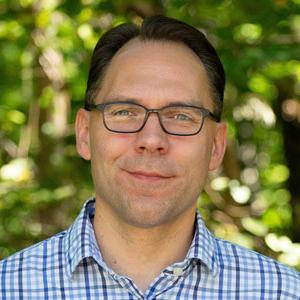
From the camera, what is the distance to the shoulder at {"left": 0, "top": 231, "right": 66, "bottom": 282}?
2996 millimetres

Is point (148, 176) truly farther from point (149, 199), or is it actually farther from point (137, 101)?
point (137, 101)

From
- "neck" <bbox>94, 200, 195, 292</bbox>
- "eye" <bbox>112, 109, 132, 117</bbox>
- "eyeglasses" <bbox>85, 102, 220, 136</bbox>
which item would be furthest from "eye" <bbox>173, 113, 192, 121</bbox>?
"neck" <bbox>94, 200, 195, 292</bbox>

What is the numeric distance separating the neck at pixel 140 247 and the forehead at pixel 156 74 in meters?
0.39

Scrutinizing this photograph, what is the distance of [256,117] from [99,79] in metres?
3.59

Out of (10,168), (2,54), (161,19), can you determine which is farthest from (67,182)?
(161,19)

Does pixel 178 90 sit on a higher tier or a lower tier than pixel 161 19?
lower

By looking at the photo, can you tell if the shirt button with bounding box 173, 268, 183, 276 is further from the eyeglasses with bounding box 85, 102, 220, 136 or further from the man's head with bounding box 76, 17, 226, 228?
the eyeglasses with bounding box 85, 102, 220, 136

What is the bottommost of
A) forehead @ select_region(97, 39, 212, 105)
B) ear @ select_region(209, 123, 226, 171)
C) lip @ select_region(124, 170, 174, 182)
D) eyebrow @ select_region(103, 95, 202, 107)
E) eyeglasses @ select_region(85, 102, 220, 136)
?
lip @ select_region(124, 170, 174, 182)

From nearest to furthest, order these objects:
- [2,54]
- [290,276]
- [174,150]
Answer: [174,150] → [290,276] → [2,54]

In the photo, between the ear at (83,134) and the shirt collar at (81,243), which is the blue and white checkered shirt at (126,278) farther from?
the ear at (83,134)

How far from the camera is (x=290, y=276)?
10.2ft

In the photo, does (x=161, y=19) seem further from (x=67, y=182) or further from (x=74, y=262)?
(x=67, y=182)

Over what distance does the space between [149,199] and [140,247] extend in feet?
0.61

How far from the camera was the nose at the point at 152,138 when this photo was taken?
9.41 ft
